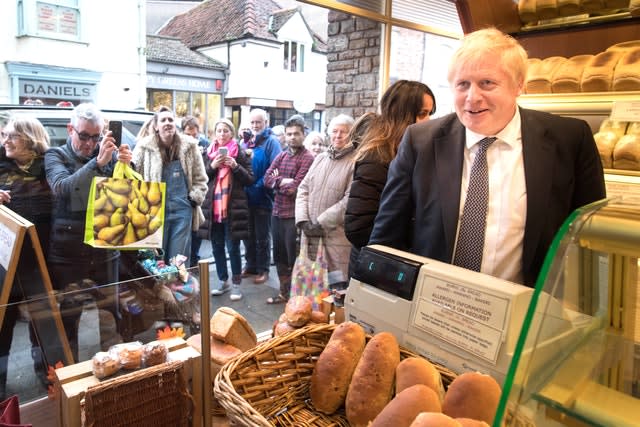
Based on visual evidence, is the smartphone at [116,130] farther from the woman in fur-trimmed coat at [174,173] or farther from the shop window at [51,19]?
the shop window at [51,19]

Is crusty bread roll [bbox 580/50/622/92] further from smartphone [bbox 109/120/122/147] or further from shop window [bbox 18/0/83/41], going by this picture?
shop window [bbox 18/0/83/41]

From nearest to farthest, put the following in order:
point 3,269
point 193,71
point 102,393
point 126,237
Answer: point 102,393 → point 3,269 → point 126,237 → point 193,71

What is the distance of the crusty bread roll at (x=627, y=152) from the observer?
190 cm

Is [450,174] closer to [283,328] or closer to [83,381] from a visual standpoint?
[283,328]

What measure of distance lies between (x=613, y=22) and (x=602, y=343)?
6.82 ft

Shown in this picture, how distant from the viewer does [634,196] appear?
190 centimetres

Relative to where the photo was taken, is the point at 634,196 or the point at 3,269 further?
the point at 634,196

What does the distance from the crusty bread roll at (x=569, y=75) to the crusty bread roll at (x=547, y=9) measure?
0.24 metres

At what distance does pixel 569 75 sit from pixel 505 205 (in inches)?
45.6

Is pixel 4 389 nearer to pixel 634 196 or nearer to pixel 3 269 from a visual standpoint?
pixel 3 269

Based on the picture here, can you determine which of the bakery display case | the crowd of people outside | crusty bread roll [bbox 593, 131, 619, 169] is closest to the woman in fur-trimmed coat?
the crowd of people outside

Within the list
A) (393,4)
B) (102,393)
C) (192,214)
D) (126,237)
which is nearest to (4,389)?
(102,393)

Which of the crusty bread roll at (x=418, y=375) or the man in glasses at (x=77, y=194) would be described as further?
the man in glasses at (x=77, y=194)

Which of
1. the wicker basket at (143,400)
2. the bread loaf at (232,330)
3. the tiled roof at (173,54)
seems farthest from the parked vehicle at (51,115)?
the wicker basket at (143,400)
